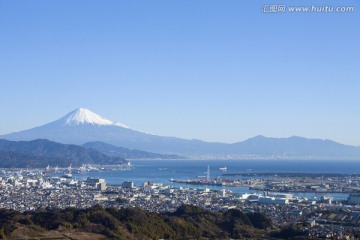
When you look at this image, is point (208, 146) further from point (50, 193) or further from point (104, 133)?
point (50, 193)

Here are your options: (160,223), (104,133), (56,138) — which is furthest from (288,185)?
(104,133)

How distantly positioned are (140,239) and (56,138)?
292 ft

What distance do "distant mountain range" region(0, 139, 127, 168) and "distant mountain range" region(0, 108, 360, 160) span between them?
24654 mm

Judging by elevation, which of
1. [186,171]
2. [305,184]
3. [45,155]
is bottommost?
[305,184]

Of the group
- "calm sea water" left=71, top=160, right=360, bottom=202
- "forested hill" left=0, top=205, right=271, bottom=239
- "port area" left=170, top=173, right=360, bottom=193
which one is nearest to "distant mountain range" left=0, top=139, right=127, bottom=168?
"calm sea water" left=71, top=160, right=360, bottom=202

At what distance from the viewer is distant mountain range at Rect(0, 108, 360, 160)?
108300 millimetres

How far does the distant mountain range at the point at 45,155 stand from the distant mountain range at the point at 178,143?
24.7 meters

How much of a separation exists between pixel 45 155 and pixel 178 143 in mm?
52444

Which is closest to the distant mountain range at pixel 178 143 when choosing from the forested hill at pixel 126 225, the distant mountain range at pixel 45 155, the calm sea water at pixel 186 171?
the distant mountain range at pixel 45 155

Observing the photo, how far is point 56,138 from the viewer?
102m

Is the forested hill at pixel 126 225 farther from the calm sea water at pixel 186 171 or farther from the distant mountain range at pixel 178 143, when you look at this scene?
the distant mountain range at pixel 178 143

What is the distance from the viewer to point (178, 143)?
12069 centimetres

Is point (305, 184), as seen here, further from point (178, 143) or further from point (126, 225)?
point (178, 143)

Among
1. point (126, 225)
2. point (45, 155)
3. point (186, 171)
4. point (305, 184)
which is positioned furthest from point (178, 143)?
point (126, 225)
